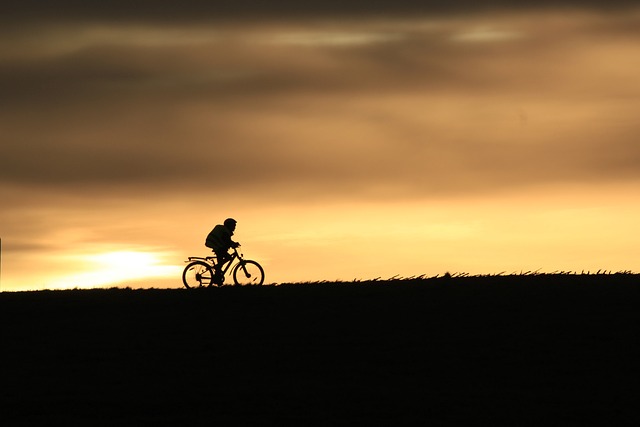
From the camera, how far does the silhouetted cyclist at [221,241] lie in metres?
35.6

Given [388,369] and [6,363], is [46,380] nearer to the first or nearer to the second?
[6,363]

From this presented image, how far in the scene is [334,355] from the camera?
26.8 meters

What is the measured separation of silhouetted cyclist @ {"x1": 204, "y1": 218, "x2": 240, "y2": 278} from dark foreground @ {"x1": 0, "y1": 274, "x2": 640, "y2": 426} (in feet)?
4.50

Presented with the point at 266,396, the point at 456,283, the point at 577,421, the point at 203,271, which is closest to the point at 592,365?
the point at 577,421

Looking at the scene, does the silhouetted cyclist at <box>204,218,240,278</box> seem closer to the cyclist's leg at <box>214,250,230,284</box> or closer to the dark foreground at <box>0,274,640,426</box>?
the cyclist's leg at <box>214,250,230,284</box>

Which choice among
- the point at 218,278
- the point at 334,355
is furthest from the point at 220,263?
the point at 334,355

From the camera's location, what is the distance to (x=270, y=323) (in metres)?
30.1

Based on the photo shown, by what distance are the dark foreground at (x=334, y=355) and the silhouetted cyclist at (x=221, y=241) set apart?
1373 mm

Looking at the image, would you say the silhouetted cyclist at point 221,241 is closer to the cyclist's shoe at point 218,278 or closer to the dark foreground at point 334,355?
the cyclist's shoe at point 218,278

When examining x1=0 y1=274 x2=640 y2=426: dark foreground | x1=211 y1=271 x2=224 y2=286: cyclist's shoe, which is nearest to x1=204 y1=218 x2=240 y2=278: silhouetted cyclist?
x1=211 y1=271 x2=224 y2=286: cyclist's shoe

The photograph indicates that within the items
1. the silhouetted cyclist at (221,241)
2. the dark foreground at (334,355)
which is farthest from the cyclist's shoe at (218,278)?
the dark foreground at (334,355)

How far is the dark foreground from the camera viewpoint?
22.6 meters

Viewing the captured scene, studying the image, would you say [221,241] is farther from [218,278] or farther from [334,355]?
[334,355]

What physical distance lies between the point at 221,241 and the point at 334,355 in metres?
10.1
